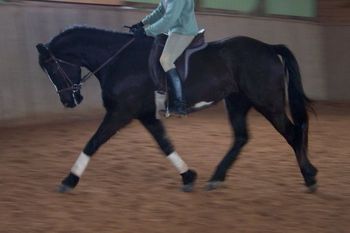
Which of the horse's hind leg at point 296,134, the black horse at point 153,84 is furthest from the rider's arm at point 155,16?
the horse's hind leg at point 296,134

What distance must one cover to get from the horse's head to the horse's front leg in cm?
55

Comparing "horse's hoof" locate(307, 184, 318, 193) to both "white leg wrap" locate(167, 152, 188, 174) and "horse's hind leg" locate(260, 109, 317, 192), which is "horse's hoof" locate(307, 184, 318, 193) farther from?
"white leg wrap" locate(167, 152, 188, 174)

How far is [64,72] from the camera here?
677cm

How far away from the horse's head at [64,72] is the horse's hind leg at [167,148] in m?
A: 0.84

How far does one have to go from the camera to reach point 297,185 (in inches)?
283

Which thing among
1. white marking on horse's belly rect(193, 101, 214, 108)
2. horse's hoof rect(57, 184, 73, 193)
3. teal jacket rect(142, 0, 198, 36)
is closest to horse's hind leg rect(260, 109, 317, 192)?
white marking on horse's belly rect(193, 101, 214, 108)

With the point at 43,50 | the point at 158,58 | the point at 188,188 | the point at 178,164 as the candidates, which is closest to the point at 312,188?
the point at 188,188

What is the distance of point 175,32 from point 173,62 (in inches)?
13.2

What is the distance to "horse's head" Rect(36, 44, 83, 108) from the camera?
673cm

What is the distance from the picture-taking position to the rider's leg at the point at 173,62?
6.64 m

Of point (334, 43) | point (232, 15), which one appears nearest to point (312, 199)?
point (232, 15)

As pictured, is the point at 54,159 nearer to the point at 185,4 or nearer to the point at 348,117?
the point at 185,4

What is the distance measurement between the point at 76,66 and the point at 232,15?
8.41 metres

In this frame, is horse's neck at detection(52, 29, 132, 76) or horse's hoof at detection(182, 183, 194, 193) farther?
horse's hoof at detection(182, 183, 194, 193)
